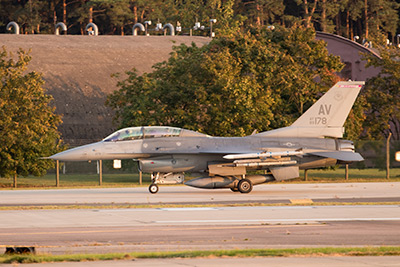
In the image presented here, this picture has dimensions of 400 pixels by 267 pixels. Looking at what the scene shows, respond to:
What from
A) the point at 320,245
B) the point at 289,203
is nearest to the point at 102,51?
the point at 289,203

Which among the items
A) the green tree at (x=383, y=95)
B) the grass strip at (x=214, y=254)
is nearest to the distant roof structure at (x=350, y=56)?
the green tree at (x=383, y=95)

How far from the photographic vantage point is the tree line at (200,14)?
97.8 m

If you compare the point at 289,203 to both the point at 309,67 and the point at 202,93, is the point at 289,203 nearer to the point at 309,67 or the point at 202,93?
the point at 202,93

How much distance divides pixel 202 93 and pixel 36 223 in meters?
23.1

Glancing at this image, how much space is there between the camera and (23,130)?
39.4 m

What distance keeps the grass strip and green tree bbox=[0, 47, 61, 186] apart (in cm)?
2620

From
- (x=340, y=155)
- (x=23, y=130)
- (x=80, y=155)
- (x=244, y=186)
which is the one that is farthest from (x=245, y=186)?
(x=23, y=130)

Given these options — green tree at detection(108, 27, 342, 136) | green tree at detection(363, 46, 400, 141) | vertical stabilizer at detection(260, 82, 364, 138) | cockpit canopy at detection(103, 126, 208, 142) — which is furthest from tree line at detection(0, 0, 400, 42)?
Result: cockpit canopy at detection(103, 126, 208, 142)

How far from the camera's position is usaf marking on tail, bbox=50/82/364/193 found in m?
31.5

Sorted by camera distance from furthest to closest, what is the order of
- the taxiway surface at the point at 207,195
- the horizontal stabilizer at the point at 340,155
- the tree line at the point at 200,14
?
the tree line at the point at 200,14 → the horizontal stabilizer at the point at 340,155 → the taxiway surface at the point at 207,195

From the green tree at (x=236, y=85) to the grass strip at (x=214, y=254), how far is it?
27153 mm

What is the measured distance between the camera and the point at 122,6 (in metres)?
101

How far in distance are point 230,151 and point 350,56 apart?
29.3 meters

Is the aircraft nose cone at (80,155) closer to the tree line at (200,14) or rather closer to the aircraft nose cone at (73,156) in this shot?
the aircraft nose cone at (73,156)
